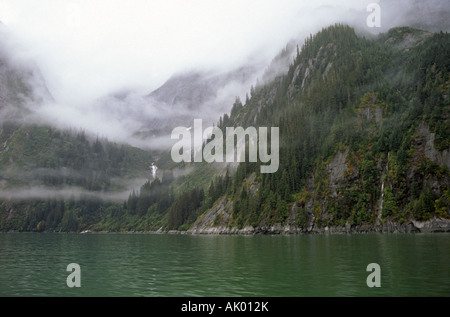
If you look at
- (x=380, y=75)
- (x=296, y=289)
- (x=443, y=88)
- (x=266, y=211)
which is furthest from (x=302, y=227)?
(x=296, y=289)

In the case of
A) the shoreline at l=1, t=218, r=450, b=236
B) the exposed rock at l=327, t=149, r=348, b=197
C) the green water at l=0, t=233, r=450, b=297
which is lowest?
the shoreline at l=1, t=218, r=450, b=236

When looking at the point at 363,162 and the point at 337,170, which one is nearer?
the point at 363,162

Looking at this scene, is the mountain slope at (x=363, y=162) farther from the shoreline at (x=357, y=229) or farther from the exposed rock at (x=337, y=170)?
the shoreline at (x=357, y=229)

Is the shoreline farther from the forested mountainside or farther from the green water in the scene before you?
the green water

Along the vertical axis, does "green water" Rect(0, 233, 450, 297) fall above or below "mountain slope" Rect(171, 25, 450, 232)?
below

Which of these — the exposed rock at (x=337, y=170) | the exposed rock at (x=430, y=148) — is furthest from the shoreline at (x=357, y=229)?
the exposed rock at (x=430, y=148)

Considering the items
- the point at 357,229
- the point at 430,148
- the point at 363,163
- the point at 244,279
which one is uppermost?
the point at 430,148

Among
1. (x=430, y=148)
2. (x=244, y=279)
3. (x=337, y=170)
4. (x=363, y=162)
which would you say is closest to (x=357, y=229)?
(x=363, y=162)

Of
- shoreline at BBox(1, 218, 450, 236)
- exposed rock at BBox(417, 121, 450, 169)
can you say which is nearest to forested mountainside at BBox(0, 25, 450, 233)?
exposed rock at BBox(417, 121, 450, 169)

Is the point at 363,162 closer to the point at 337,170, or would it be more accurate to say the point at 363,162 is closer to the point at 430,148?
the point at 337,170

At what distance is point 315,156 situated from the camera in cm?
16962

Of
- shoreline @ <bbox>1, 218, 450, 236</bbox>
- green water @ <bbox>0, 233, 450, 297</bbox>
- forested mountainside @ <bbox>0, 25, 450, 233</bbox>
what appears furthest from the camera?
forested mountainside @ <bbox>0, 25, 450, 233</bbox>
